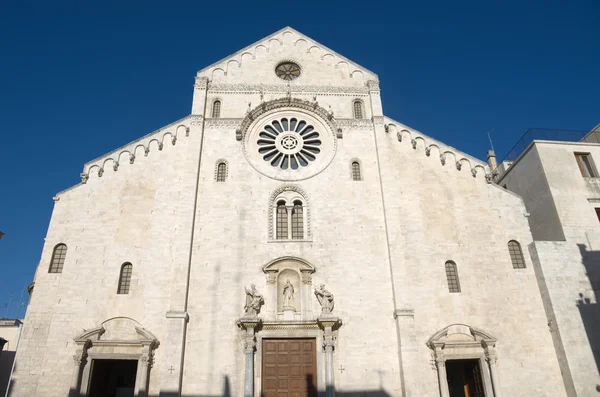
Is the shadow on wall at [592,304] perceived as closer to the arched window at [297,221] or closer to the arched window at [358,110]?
the arched window at [358,110]

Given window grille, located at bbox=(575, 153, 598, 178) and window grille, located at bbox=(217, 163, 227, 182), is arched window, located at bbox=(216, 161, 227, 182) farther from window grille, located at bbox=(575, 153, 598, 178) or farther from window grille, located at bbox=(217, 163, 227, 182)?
window grille, located at bbox=(575, 153, 598, 178)

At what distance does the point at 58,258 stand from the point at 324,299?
11369mm

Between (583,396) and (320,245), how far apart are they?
37.6 ft

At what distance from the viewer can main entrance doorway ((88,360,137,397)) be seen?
17.1 m

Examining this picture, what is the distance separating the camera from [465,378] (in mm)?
19812

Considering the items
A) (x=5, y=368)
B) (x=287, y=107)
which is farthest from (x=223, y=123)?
(x=5, y=368)

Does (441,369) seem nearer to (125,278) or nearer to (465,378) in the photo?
(465,378)

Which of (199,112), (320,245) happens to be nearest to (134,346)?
(320,245)

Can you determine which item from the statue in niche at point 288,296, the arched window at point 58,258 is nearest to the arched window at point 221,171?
the statue in niche at point 288,296

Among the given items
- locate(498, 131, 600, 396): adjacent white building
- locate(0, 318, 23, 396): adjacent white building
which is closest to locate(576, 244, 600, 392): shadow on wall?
locate(498, 131, 600, 396): adjacent white building

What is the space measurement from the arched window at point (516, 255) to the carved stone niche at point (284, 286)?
29.5 ft

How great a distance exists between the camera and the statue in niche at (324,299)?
17688mm

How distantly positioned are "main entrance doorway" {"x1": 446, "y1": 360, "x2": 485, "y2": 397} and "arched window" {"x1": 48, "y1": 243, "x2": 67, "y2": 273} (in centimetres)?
1758

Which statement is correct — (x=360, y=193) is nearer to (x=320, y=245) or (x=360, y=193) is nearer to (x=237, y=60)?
(x=320, y=245)
